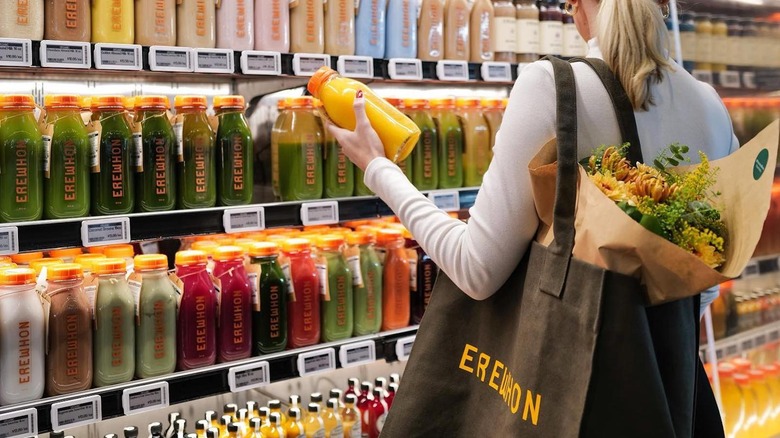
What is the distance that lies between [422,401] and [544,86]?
519mm

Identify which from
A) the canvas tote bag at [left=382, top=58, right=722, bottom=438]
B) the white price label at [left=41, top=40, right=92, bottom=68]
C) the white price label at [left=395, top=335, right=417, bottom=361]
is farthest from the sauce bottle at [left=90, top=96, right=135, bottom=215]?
the canvas tote bag at [left=382, top=58, right=722, bottom=438]

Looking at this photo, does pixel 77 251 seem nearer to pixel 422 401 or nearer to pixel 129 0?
pixel 129 0

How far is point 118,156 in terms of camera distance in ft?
6.22

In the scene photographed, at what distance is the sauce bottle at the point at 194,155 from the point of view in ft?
6.56

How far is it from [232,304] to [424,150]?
0.81 m

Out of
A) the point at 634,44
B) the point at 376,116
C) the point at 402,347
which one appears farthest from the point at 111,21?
the point at 634,44

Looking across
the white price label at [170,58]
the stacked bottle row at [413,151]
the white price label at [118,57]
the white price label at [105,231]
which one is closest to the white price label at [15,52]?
the white price label at [118,57]

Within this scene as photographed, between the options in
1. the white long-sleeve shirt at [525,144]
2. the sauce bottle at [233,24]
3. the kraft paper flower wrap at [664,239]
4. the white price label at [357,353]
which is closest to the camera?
the kraft paper flower wrap at [664,239]

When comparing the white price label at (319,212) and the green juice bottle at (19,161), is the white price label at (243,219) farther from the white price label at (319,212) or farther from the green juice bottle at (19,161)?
the green juice bottle at (19,161)

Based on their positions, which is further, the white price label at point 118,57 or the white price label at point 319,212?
the white price label at point 319,212

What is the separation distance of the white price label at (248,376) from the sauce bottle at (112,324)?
262mm

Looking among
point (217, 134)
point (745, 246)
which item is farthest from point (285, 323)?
point (745, 246)

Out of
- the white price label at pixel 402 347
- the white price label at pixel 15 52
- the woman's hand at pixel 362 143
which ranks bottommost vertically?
the white price label at pixel 402 347

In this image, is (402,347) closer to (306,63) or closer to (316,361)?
(316,361)
